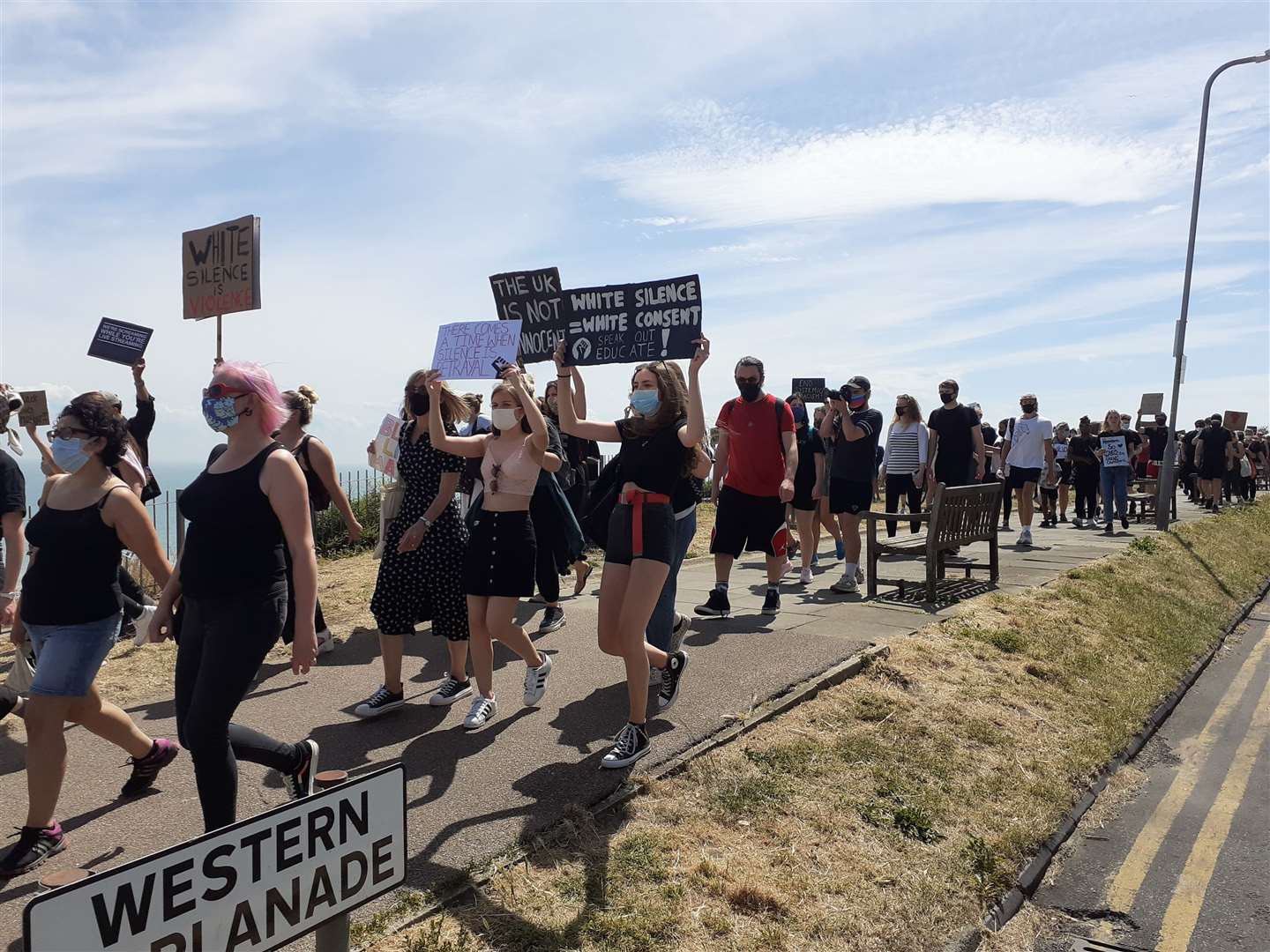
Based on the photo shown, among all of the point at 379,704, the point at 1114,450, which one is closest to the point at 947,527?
the point at 379,704

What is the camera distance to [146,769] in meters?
4.36

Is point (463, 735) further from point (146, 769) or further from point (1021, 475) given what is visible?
point (1021, 475)

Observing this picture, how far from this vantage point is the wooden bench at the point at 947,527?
8.78 m

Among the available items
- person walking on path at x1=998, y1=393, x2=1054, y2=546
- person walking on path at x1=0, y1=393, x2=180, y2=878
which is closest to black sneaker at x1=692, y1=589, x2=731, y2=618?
person walking on path at x1=0, y1=393, x2=180, y2=878

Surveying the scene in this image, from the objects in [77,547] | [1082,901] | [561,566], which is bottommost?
[1082,901]

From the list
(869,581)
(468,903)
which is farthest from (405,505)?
(869,581)

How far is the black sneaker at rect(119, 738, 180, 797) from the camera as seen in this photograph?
4.36m

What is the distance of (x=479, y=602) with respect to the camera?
16.5 ft

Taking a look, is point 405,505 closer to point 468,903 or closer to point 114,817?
point 114,817

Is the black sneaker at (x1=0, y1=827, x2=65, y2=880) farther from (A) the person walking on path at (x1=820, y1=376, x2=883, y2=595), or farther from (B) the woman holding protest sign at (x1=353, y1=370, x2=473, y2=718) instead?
(A) the person walking on path at (x1=820, y1=376, x2=883, y2=595)

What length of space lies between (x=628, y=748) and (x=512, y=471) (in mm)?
1484

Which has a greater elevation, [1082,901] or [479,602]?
[479,602]

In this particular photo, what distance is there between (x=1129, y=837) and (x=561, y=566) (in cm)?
401

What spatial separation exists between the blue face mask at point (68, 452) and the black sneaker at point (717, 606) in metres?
4.96
